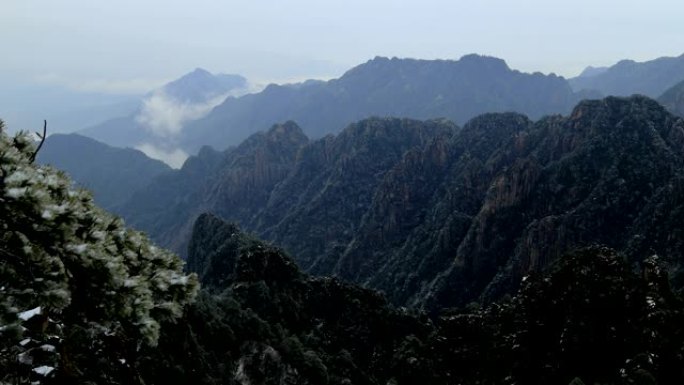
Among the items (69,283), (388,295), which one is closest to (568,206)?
(388,295)

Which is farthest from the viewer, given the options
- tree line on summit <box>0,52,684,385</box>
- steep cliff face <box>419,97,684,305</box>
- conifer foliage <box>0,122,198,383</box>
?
steep cliff face <box>419,97,684,305</box>

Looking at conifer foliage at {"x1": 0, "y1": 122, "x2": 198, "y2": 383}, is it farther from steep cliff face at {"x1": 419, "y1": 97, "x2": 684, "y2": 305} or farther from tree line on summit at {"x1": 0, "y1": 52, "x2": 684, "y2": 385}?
steep cliff face at {"x1": 419, "y1": 97, "x2": 684, "y2": 305}

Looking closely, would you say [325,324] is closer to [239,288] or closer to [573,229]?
[239,288]

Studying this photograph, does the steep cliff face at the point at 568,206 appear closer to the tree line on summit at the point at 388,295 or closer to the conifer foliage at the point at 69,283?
the tree line on summit at the point at 388,295

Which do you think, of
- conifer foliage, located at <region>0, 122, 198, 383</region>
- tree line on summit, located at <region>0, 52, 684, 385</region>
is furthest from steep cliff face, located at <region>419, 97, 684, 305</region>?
conifer foliage, located at <region>0, 122, 198, 383</region>

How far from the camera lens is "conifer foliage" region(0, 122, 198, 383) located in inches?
317

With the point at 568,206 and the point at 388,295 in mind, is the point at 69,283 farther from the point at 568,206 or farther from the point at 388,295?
the point at 388,295

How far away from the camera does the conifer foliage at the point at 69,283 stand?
805 cm

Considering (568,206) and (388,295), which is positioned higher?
(568,206)

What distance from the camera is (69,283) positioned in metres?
8.90

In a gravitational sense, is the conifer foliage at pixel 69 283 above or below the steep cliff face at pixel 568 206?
above

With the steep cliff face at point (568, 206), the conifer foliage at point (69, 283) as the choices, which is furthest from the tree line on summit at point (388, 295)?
the steep cliff face at point (568, 206)

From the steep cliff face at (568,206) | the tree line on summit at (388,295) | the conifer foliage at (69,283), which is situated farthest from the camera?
the steep cliff face at (568,206)

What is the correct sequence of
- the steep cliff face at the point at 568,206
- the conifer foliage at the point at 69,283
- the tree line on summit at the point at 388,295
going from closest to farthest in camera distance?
1. the conifer foliage at the point at 69,283
2. the tree line on summit at the point at 388,295
3. the steep cliff face at the point at 568,206
